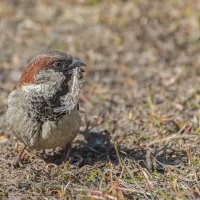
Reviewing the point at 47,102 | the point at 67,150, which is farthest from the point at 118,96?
the point at 47,102

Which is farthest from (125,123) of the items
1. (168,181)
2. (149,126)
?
(168,181)

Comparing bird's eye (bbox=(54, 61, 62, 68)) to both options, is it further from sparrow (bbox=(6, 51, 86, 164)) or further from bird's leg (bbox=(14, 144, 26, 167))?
bird's leg (bbox=(14, 144, 26, 167))

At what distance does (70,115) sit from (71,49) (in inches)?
126

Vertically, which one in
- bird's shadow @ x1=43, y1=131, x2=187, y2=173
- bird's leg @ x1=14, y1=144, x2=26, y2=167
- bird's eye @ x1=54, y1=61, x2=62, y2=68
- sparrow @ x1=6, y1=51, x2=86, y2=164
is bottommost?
bird's shadow @ x1=43, y1=131, x2=187, y2=173

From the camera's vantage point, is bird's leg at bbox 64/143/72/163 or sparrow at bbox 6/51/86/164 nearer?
sparrow at bbox 6/51/86/164

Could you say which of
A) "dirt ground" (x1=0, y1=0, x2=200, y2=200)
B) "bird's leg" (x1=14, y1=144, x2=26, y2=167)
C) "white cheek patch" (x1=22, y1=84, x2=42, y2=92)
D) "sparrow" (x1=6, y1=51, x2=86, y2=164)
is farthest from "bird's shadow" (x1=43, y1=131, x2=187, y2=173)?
"white cheek patch" (x1=22, y1=84, x2=42, y2=92)

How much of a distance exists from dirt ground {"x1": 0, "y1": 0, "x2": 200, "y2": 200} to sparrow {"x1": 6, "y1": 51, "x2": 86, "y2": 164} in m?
0.29

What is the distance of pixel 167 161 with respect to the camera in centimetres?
518

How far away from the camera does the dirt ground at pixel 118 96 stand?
4695 millimetres

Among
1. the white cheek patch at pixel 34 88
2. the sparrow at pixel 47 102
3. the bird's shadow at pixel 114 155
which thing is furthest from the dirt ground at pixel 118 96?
the white cheek patch at pixel 34 88

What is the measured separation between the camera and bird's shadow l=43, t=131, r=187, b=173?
5073 mm

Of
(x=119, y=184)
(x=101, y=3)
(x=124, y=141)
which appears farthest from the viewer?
(x=101, y=3)

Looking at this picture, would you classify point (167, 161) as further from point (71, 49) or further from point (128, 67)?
point (71, 49)

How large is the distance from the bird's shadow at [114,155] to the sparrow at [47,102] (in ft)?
1.33
